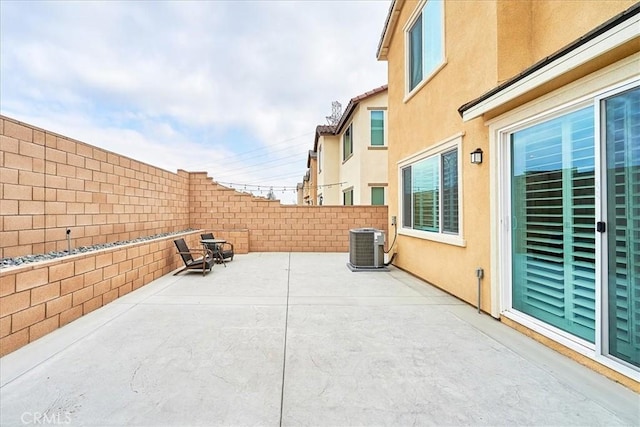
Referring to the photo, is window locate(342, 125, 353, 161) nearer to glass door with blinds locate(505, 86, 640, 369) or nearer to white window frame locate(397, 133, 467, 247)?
white window frame locate(397, 133, 467, 247)

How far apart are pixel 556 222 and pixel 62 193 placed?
21.6 ft

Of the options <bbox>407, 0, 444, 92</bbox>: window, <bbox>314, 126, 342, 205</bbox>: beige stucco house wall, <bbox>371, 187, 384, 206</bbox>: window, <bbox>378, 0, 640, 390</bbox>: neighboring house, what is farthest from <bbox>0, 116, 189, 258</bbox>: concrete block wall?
<bbox>314, 126, 342, 205</bbox>: beige stucco house wall

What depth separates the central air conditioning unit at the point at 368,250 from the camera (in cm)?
714

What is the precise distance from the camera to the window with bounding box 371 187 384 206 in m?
11.4

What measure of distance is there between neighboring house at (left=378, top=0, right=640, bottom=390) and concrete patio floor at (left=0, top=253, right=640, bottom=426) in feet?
1.42

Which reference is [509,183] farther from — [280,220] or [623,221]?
[280,220]

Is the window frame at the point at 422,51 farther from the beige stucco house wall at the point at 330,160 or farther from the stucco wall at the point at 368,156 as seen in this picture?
the beige stucco house wall at the point at 330,160

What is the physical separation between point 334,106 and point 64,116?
15.6 m

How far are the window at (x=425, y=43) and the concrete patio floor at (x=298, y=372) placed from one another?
450 centimetres

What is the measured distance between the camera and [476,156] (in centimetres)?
398

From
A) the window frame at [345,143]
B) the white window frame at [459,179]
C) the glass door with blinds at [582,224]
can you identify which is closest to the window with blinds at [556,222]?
the glass door with blinds at [582,224]

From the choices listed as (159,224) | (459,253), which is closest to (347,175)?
(159,224)

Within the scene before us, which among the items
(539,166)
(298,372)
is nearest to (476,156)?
(539,166)

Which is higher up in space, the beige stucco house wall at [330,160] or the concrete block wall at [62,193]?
the beige stucco house wall at [330,160]
